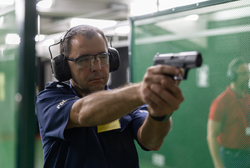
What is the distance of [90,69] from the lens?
1317 mm

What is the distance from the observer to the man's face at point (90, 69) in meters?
1.33

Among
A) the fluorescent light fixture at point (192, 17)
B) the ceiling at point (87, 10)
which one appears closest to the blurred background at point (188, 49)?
the fluorescent light fixture at point (192, 17)

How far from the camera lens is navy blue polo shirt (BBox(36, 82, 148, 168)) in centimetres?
117

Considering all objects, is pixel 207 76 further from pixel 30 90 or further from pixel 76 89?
pixel 30 90

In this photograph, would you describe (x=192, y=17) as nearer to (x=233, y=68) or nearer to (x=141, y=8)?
(x=233, y=68)

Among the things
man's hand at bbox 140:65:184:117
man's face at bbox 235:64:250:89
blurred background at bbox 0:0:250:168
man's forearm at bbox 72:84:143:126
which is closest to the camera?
man's hand at bbox 140:65:184:117

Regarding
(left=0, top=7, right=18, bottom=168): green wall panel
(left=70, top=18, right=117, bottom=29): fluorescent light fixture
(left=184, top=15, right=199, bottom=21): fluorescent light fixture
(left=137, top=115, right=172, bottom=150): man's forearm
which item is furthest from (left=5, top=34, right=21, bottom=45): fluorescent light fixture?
(left=70, top=18, right=117, bottom=29): fluorescent light fixture

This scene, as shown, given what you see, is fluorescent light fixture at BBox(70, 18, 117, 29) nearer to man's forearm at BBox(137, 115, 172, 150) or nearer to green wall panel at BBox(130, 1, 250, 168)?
green wall panel at BBox(130, 1, 250, 168)

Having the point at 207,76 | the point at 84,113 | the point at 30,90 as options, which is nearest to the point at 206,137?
the point at 207,76

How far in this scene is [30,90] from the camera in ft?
1.94

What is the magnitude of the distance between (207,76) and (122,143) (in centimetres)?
120

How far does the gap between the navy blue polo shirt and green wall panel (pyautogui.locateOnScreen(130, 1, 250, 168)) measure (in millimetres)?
1093

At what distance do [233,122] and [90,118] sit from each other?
138 cm

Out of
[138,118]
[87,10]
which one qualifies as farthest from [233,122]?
[87,10]
